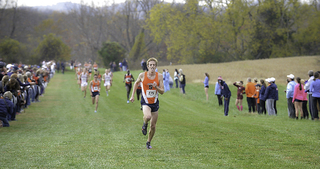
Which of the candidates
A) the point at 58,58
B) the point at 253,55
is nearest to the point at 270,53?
the point at 253,55

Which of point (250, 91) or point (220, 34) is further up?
point (220, 34)

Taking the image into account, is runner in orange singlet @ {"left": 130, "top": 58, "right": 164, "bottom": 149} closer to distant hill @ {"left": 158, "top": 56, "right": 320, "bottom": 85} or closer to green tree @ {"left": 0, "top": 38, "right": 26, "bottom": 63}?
distant hill @ {"left": 158, "top": 56, "right": 320, "bottom": 85}

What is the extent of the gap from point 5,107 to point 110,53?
50424 mm

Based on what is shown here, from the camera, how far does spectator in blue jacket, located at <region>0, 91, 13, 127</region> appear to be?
1237 centimetres

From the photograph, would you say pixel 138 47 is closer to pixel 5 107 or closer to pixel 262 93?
pixel 262 93

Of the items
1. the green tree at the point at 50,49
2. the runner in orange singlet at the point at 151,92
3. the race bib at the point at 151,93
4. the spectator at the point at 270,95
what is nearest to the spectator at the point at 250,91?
the spectator at the point at 270,95

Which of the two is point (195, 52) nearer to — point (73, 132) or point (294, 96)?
point (294, 96)

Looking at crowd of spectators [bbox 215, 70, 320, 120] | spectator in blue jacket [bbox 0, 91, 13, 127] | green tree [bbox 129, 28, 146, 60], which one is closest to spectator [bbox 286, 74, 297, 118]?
crowd of spectators [bbox 215, 70, 320, 120]

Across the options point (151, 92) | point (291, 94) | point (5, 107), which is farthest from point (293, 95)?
point (5, 107)

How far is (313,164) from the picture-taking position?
265 inches

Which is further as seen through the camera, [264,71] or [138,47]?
[138,47]

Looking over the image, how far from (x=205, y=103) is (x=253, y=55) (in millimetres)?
45429

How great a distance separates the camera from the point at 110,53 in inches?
2451

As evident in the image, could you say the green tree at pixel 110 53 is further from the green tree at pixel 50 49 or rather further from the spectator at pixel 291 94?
the spectator at pixel 291 94
